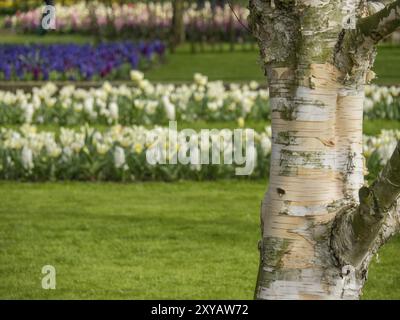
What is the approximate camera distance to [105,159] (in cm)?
884

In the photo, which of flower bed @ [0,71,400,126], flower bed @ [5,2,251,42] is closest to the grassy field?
flower bed @ [0,71,400,126]

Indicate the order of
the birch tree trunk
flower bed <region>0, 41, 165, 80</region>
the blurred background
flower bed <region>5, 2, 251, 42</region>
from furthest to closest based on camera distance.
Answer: flower bed <region>5, 2, 251, 42</region> < flower bed <region>0, 41, 165, 80</region> < the blurred background < the birch tree trunk

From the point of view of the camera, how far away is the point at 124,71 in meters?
15.4

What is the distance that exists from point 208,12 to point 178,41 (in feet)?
8.61

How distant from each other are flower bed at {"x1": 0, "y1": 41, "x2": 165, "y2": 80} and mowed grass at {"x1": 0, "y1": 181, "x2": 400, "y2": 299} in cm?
604

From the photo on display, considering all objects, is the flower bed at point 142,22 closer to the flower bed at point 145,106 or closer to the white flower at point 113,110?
the flower bed at point 145,106

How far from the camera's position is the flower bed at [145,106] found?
1122 centimetres

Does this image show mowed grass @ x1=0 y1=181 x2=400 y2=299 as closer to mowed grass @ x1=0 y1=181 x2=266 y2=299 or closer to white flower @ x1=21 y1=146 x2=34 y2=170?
mowed grass @ x1=0 y1=181 x2=266 y2=299

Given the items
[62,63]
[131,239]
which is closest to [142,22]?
[62,63]

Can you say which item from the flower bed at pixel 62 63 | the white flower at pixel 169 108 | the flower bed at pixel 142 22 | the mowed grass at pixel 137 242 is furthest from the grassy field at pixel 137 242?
the flower bed at pixel 142 22

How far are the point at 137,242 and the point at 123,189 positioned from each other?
1598mm

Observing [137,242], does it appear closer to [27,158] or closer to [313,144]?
[27,158]

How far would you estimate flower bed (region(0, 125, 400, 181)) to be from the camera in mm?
8805

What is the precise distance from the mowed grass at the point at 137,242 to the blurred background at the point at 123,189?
1cm
